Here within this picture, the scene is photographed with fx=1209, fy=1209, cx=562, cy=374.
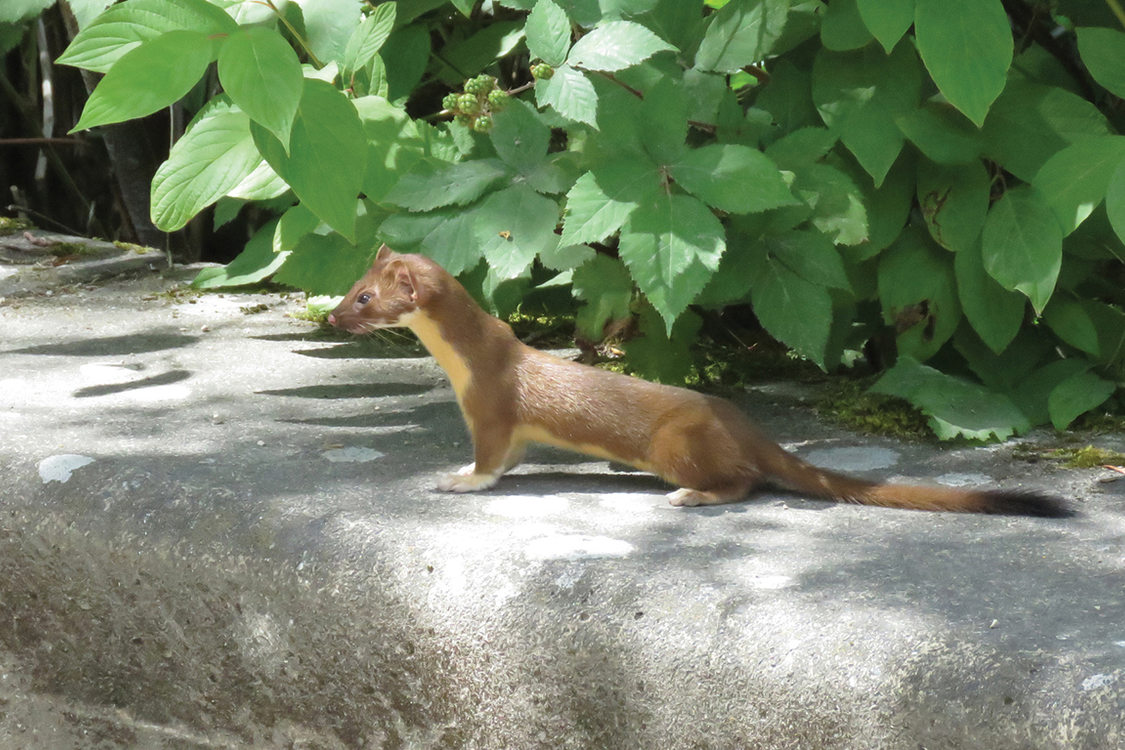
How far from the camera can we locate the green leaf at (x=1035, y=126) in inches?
113

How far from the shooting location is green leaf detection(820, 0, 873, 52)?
2855 mm

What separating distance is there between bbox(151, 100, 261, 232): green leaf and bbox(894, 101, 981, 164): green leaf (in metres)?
1.57

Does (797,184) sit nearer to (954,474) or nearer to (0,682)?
(954,474)

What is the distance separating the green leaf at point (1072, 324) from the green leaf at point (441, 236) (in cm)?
145

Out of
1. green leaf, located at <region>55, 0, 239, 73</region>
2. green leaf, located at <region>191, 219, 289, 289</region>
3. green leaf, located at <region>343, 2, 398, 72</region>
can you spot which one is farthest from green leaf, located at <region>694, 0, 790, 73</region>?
green leaf, located at <region>191, 219, 289, 289</region>

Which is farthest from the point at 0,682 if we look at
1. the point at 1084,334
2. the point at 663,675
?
the point at 1084,334

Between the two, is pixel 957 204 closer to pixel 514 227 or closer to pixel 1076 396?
pixel 1076 396

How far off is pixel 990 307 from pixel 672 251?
0.90 m

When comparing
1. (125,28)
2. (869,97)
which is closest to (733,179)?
(869,97)

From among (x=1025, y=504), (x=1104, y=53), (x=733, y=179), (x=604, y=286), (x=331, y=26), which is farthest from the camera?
(x=331, y=26)

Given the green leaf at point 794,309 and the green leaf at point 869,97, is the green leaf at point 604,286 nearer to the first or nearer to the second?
the green leaf at point 794,309

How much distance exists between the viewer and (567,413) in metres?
2.71

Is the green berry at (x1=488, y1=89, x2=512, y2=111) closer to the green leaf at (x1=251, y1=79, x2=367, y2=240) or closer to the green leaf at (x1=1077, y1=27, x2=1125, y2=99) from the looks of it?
the green leaf at (x1=251, y1=79, x2=367, y2=240)

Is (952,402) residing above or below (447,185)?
below
